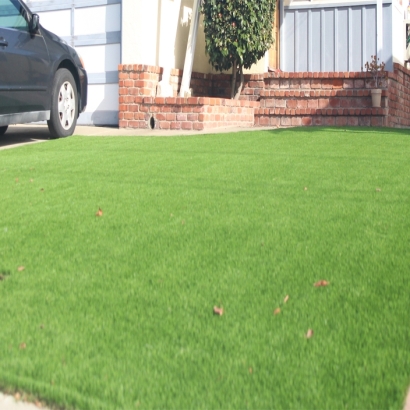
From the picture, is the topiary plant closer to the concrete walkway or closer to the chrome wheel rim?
the concrete walkway

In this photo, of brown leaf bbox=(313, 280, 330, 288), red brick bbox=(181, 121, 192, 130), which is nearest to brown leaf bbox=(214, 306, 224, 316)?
brown leaf bbox=(313, 280, 330, 288)

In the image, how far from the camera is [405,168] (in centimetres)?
586

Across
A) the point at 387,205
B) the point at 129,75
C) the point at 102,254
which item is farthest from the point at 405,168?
the point at 129,75

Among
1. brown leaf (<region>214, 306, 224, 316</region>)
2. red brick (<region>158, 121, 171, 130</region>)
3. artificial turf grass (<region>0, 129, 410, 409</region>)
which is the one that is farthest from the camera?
red brick (<region>158, 121, 171, 130</region>)

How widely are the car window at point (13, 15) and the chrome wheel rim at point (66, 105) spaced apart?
97 centimetres

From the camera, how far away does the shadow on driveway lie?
28.2ft

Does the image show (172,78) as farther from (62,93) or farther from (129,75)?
(62,93)

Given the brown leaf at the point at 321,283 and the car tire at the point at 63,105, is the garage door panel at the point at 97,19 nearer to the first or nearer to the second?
the car tire at the point at 63,105

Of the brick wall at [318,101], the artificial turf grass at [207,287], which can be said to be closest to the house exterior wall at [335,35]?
the brick wall at [318,101]

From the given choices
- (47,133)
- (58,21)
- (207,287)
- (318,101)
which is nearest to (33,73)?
(47,133)

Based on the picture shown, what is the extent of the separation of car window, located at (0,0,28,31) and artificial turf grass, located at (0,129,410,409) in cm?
292

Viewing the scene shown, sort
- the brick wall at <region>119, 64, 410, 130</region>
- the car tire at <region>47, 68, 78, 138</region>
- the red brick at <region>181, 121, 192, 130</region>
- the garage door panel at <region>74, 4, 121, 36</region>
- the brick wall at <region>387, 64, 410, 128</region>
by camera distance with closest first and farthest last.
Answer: the car tire at <region>47, 68, 78, 138</region>
the red brick at <region>181, 121, 192, 130</region>
the garage door panel at <region>74, 4, 121, 36</region>
the brick wall at <region>119, 64, 410, 130</region>
the brick wall at <region>387, 64, 410, 128</region>

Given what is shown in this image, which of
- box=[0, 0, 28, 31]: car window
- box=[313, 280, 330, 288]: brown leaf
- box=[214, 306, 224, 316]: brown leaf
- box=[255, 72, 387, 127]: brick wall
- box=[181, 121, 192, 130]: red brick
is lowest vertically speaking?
box=[214, 306, 224, 316]: brown leaf

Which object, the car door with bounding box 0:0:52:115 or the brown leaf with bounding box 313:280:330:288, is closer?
the brown leaf with bounding box 313:280:330:288
